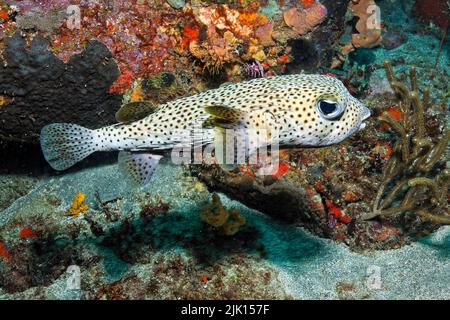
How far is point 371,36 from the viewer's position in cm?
918

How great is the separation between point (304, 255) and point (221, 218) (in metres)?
1.41

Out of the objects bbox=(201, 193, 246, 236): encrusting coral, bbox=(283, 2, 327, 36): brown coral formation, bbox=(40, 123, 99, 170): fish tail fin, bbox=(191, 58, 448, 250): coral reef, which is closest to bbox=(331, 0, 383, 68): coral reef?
bbox=(283, 2, 327, 36): brown coral formation

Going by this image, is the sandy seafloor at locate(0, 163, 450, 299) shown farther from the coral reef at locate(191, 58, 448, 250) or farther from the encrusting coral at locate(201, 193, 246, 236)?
the encrusting coral at locate(201, 193, 246, 236)

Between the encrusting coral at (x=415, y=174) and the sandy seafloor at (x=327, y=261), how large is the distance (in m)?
0.59

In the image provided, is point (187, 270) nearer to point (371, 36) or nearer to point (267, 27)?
point (267, 27)

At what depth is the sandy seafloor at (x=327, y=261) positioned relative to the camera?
192 inches

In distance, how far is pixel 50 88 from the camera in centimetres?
603

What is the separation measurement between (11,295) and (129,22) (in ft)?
15.0

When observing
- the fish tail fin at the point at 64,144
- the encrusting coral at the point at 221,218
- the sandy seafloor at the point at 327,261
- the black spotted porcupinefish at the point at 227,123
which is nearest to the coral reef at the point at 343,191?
the sandy seafloor at the point at 327,261

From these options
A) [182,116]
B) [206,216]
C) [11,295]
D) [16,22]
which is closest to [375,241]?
[206,216]

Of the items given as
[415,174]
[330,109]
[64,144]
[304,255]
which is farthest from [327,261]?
[64,144]

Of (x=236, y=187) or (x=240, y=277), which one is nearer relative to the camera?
(x=240, y=277)

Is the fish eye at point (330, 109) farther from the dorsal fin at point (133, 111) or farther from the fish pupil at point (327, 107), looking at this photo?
the dorsal fin at point (133, 111)

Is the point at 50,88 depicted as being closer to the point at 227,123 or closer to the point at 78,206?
the point at 78,206
